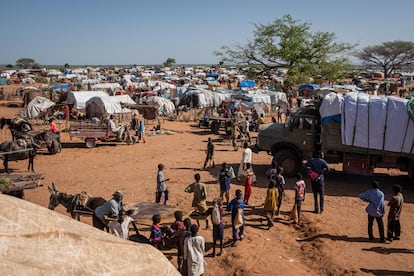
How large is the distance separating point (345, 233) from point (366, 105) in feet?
16.8

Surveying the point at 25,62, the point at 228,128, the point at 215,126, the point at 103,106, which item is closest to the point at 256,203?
the point at 228,128

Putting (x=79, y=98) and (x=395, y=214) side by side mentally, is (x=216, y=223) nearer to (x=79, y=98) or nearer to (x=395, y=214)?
(x=395, y=214)

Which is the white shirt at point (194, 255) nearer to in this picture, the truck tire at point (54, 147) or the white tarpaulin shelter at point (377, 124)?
the white tarpaulin shelter at point (377, 124)

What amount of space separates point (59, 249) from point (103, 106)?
24.3 meters

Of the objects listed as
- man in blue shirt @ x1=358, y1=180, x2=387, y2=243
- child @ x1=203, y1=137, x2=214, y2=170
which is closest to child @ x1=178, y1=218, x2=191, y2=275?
man in blue shirt @ x1=358, y1=180, x2=387, y2=243

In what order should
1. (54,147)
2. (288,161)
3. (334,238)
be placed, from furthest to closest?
(54,147), (288,161), (334,238)

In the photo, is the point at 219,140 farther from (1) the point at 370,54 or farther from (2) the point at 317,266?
(1) the point at 370,54

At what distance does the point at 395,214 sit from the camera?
8.13 meters

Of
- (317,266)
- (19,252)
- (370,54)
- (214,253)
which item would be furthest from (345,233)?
(370,54)

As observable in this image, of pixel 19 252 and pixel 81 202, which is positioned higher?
pixel 19 252

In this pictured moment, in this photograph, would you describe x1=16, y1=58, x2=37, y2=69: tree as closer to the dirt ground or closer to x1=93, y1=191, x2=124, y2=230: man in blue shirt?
the dirt ground

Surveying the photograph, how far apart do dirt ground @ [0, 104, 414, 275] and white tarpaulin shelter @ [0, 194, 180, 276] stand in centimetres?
520

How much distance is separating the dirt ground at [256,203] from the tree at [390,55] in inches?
2275

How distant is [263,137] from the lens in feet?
46.2
